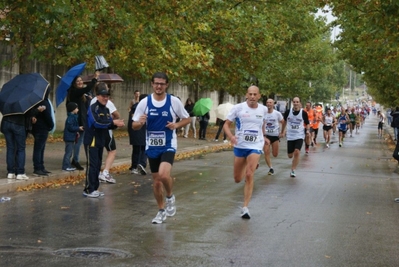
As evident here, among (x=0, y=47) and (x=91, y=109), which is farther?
(x=0, y=47)

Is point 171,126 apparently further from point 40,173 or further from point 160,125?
point 40,173

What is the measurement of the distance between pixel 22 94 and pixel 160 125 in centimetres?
477

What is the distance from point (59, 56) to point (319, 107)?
16.9 metres

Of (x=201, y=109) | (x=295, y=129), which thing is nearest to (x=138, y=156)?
(x=295, y=129)

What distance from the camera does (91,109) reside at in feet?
42.8

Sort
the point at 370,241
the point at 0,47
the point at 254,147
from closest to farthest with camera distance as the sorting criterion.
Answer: the point at 370,241 → the point at 254,147 → the point at 0,47

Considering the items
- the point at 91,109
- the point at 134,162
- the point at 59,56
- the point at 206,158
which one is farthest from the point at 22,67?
the point at 91,109

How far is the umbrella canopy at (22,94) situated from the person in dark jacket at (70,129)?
93 cm

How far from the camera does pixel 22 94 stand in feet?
46.0

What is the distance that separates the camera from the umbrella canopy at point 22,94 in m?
13.8

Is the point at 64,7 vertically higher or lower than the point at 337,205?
higher

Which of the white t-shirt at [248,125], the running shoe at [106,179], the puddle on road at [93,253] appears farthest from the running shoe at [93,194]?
the puddle on road at [93,253]

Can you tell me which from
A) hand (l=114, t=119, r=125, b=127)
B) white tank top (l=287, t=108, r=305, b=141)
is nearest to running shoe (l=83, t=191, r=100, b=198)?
hand (l=114, t=119, r=125, b=127)

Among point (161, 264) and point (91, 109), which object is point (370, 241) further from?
point (91, 109)
